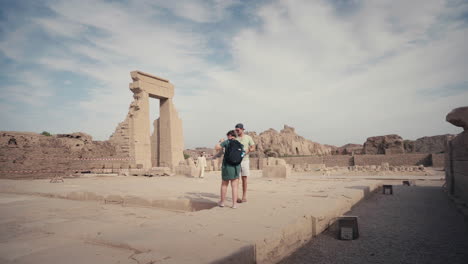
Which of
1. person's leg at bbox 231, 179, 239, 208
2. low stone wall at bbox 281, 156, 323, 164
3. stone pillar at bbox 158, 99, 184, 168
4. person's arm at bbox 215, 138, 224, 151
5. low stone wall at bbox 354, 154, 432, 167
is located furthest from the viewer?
low stone wall at bbox 281, 156, 323, 164

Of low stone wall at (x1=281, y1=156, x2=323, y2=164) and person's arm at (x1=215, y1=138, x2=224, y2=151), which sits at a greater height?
person's arm at (x1=215, y1=138, x2=224, y2=151)

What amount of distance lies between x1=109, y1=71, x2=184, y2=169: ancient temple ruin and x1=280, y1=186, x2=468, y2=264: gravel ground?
47.8 ft

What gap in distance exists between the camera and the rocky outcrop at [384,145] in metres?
25.2

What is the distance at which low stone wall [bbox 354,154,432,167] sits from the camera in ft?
72.9

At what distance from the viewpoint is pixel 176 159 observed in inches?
771

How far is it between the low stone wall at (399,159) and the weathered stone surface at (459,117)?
19.7m

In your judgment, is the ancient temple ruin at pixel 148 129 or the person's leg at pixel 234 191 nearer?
the person's leg at pixel 234 191

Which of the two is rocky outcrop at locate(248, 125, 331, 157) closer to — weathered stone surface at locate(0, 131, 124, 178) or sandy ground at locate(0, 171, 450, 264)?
weathered stone surface at locate(0, 131, 124, 178)

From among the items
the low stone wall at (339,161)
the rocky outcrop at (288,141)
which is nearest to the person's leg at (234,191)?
the low stone wall at (339,161)

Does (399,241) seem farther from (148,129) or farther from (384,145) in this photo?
(384,145)

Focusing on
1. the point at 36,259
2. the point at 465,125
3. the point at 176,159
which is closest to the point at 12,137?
the point at 176,159

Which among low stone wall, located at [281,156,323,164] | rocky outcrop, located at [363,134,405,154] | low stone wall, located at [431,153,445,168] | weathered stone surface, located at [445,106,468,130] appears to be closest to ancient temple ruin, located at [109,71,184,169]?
low stone wall, located at [281,156,323,164]

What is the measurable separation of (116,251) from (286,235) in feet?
5.37

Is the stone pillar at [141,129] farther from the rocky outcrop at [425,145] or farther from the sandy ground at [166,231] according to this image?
the rocky outcrop at [425,145]
